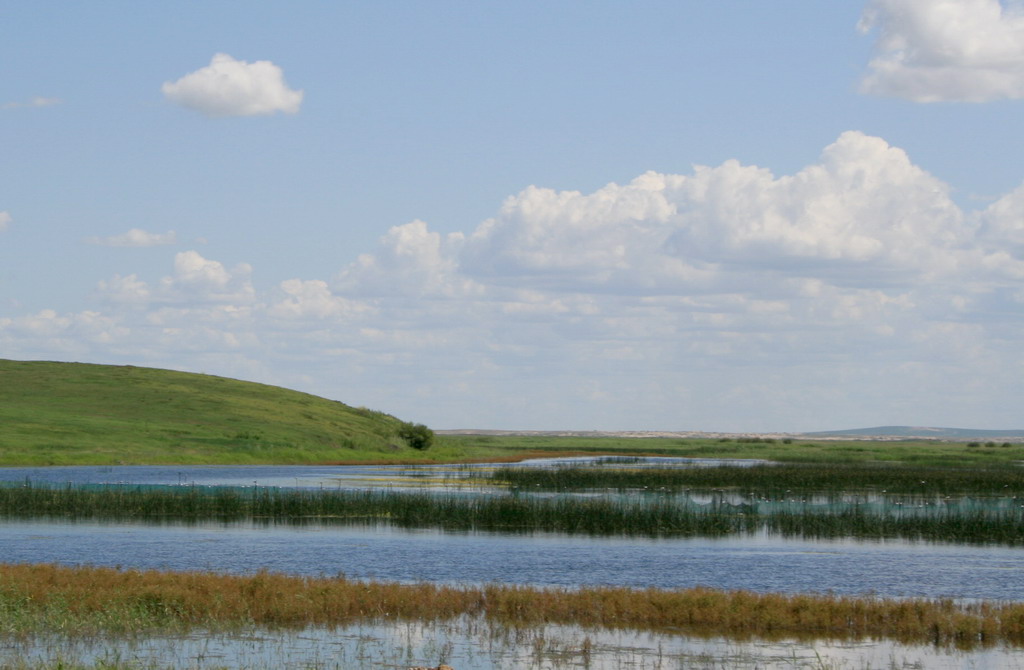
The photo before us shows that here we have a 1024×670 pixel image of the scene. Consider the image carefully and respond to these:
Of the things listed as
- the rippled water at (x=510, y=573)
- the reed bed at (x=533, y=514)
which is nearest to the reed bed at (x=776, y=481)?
the reed bed at (x=533, y=514)

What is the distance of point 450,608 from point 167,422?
95461 millimetres

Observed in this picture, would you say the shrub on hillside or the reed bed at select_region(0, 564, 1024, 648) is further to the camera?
the shrub on hillside

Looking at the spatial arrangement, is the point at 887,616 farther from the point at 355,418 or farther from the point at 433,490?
the point at 355,418

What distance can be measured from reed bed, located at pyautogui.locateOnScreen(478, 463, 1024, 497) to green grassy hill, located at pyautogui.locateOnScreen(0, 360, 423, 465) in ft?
125

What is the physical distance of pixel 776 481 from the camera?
68250 mm

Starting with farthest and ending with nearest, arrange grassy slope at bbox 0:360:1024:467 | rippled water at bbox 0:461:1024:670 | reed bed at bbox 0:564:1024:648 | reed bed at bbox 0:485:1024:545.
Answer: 1. grassy slope at bbox 0:360:1024:467
2. reed bed at bbox 0:485:1024:545
3. reed bed at bbox 0:564:1024:648
4. rippled water at bbox 0:461:1024:670

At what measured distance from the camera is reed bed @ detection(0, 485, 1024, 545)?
45156 millimetres

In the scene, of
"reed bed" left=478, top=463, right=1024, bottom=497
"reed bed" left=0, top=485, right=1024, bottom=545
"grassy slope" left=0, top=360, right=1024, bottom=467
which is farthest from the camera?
"grassy slope" left=0, top=360, right=1024, bottom=467

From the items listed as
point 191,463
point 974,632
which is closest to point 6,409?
point 191,463

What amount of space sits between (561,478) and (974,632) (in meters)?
45.4

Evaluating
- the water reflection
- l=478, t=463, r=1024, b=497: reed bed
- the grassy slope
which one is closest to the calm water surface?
the water reflection

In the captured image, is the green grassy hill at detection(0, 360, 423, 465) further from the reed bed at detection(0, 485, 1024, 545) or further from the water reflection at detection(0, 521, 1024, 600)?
the water reflection at detection(0, 521, 1024, 600)

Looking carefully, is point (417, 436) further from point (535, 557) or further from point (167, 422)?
point (535, 557)

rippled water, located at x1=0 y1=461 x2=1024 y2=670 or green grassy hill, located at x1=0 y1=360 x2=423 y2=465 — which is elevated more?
green grassy hill, located at x1=0 y1=360 x2=423 y2=465
